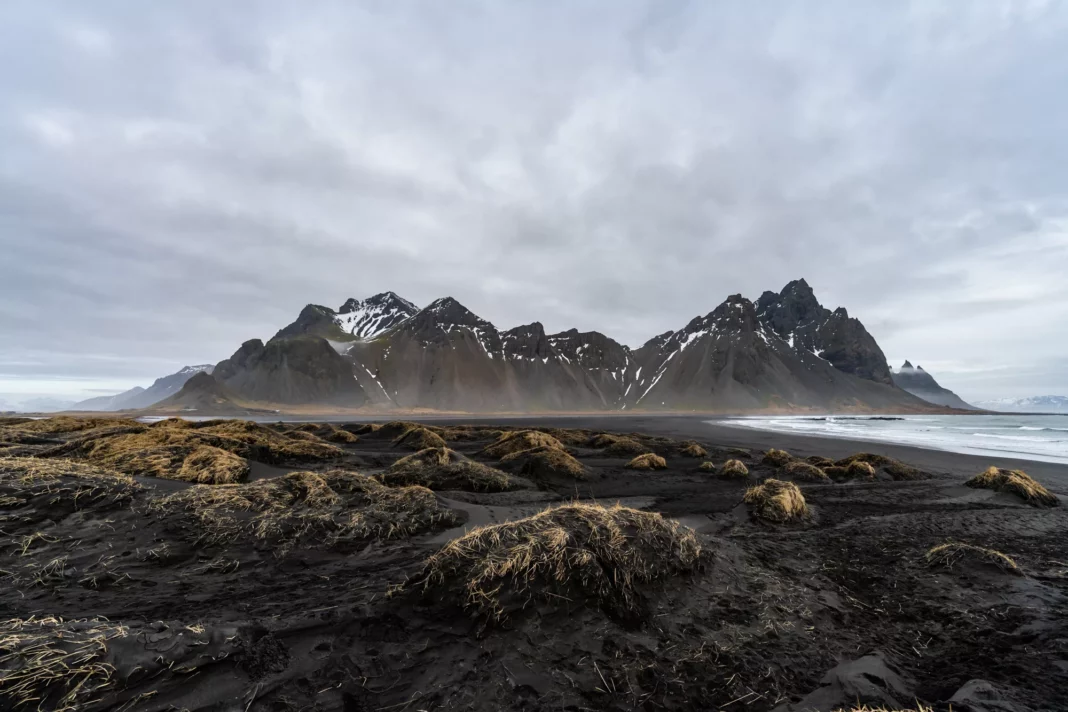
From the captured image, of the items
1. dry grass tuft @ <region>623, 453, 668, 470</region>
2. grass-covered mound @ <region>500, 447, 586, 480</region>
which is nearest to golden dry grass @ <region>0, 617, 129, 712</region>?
grass-covered mound @ <region>500, 447, 586, 480</region>

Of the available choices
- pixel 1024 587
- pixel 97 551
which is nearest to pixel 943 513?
pixel 1024 587

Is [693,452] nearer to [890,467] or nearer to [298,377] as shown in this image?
[890,467]

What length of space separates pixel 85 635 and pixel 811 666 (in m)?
7.35

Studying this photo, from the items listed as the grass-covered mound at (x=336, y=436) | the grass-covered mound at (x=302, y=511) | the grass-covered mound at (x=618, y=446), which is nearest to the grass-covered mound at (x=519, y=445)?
the grass-covered mound at (x=618, y=446)

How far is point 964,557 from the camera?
315 inches

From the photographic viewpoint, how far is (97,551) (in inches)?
281

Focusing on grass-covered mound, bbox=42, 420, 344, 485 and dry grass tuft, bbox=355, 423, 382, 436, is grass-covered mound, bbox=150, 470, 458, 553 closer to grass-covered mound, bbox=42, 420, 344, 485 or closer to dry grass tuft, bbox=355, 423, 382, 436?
grass-covered mound, bbox=42, 420, 344, 485

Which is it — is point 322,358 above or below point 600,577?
above

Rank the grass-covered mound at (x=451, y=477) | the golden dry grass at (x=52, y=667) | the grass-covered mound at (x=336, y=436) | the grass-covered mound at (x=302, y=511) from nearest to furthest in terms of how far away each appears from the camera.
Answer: the golden dry grass at (x=52, y=667), the grass-covered mound at (x=302, y=511), the grass-covered mound at (x=451, y=477), the grass-covered mound at (x=336, y=436)

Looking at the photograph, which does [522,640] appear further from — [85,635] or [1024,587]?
[1024,587]

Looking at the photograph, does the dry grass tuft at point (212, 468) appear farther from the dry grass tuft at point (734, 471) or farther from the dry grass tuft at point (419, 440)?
the dry grass tuft at point (734, 471)

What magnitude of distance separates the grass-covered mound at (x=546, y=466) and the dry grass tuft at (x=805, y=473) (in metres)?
9.42

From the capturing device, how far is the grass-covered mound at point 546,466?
18438mm

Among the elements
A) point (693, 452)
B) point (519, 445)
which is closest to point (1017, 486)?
point (693, 452)
